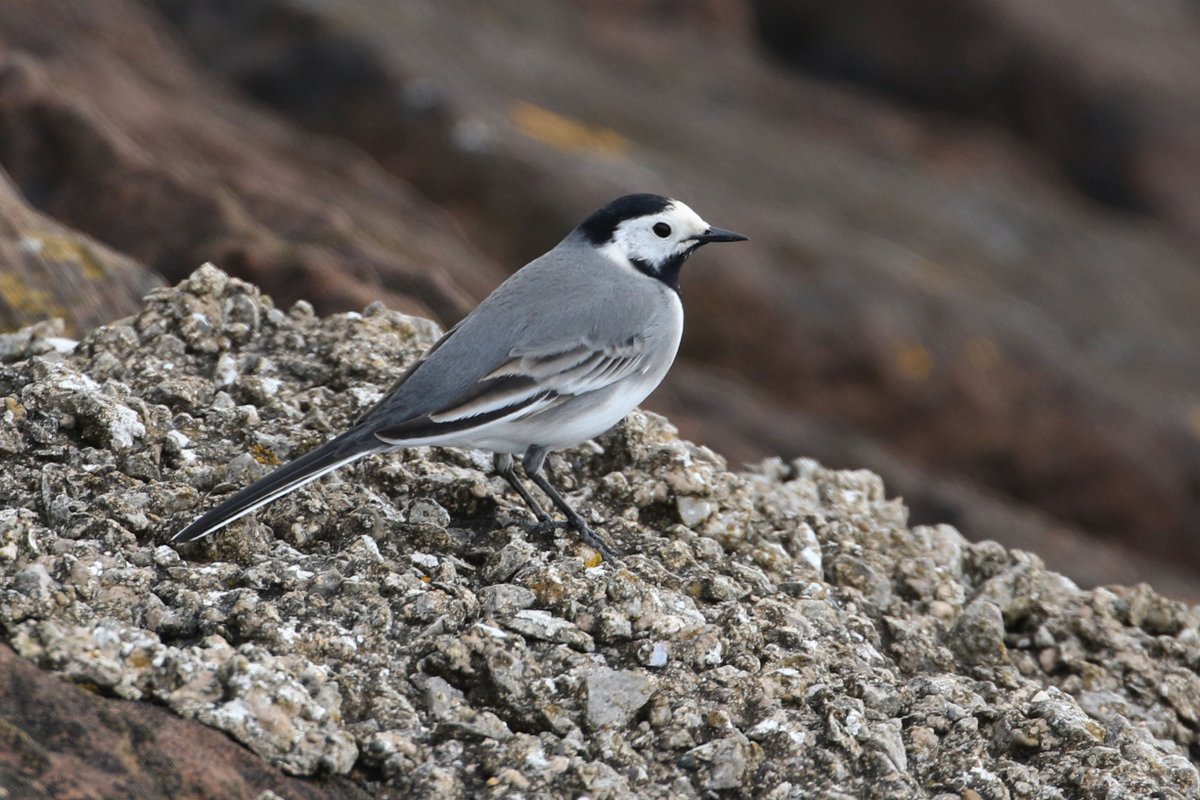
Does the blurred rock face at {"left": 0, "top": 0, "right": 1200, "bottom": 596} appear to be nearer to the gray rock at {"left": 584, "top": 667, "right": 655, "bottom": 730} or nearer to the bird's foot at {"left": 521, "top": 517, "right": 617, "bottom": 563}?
the bird's foot at {"left": 521, "top": 517, "right": 617, "bottom": 563}

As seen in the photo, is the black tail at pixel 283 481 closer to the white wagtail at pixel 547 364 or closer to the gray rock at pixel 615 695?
the white wagtail at pixel 547 364

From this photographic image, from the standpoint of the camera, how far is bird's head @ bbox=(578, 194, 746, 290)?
712 centimetres

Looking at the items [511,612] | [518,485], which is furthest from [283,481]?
[518,485]

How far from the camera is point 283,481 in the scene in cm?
532

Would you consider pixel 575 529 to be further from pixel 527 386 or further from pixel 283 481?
pixel 283 481

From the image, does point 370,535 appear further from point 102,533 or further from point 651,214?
point 651,214

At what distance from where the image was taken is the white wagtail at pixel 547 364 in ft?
18.5

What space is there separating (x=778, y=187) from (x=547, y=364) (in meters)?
13.4

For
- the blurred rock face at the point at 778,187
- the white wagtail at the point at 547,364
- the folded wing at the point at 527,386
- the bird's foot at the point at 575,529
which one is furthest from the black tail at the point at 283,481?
the blurred rock face at the point at 778,187

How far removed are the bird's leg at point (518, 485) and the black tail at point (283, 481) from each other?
98 centimetres

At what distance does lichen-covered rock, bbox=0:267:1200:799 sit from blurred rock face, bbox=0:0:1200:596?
1993mm

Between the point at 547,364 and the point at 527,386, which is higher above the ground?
the point at 547,364

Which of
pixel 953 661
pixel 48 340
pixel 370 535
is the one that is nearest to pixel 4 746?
pixel 370 535

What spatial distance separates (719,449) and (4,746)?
7330 millimetres
